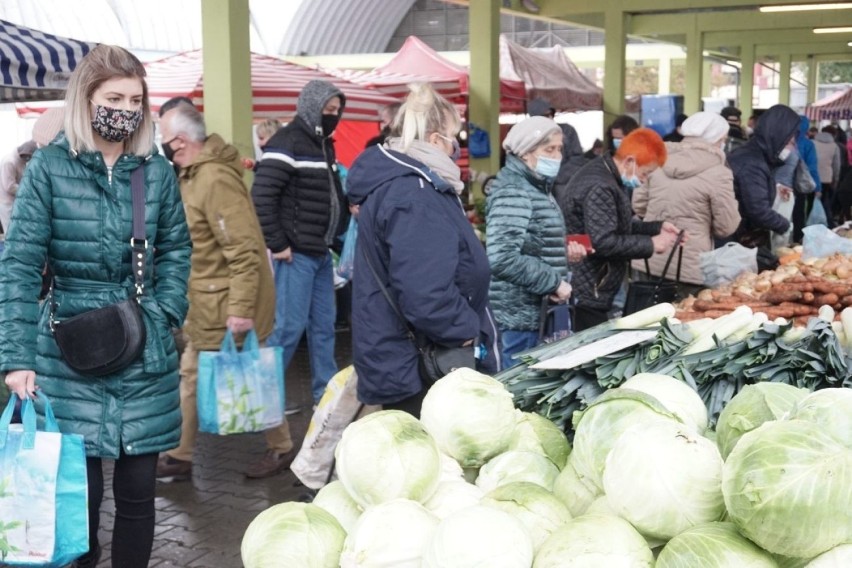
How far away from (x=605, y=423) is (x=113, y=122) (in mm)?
1989

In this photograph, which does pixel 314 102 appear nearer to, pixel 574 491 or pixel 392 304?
pixel 392 304

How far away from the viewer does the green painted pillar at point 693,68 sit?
21.8 m

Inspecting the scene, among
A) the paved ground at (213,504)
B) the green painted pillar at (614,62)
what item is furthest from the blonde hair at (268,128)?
the green painted pillar at (614,62)

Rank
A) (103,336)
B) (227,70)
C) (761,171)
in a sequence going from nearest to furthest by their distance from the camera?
1. (103,336)
2. (761,171)
3. (227,70)

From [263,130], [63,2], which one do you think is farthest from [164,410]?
[63,2]

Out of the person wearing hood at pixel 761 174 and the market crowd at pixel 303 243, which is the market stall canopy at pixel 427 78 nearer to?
the market crowd at pixel 303 243

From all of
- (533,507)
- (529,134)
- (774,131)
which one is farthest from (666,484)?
(774,131)

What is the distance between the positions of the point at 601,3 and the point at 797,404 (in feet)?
54.8

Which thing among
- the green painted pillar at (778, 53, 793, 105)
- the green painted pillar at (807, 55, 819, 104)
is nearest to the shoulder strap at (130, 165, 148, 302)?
the green painted pillar at (778, 53, 793, 105)

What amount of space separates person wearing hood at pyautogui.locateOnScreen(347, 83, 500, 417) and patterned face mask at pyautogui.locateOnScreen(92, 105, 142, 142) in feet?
2.65

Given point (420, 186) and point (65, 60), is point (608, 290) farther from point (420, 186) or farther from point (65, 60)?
point (65, 60)

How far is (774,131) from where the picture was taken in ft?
24.2

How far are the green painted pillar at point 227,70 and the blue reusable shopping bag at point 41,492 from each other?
191 inches

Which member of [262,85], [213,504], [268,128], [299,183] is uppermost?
[262,85]
